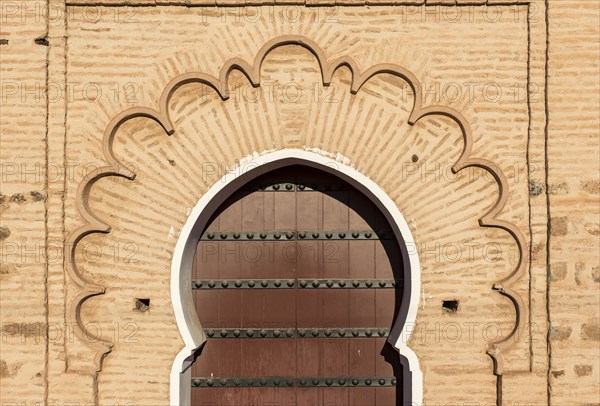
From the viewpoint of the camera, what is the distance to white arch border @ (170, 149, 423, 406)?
378cm

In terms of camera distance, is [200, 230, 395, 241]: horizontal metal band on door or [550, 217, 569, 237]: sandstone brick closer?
[550, 217, 569, 237]: sandstone brick

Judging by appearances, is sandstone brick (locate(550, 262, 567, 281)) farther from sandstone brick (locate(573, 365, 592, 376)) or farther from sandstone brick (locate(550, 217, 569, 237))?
sandstone brick (locate(573, 365, 592, 376))

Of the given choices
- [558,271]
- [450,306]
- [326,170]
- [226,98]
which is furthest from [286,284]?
[558,271]

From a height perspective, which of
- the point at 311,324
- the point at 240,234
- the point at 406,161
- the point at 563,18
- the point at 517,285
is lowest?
the point at 311,324

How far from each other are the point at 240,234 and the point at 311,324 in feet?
2.48

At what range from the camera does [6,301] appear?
377cm

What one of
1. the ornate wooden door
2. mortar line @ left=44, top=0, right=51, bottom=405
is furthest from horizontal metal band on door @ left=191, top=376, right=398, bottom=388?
mortar line @ left=44, top=0, right=51, bottom=405

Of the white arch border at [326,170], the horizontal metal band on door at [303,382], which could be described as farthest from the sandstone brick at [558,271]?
the horizontal metal band on door at [303,382]

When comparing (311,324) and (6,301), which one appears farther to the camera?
(311,324)

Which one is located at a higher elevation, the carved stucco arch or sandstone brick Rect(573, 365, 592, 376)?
the carved stucco arch

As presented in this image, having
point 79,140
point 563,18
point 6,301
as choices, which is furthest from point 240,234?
point 563,18

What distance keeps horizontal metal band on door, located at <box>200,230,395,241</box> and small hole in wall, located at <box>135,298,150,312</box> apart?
1.83 feet

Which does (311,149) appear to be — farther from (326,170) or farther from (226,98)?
(226,98)

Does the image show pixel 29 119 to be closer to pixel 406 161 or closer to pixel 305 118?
pixel 305 118
